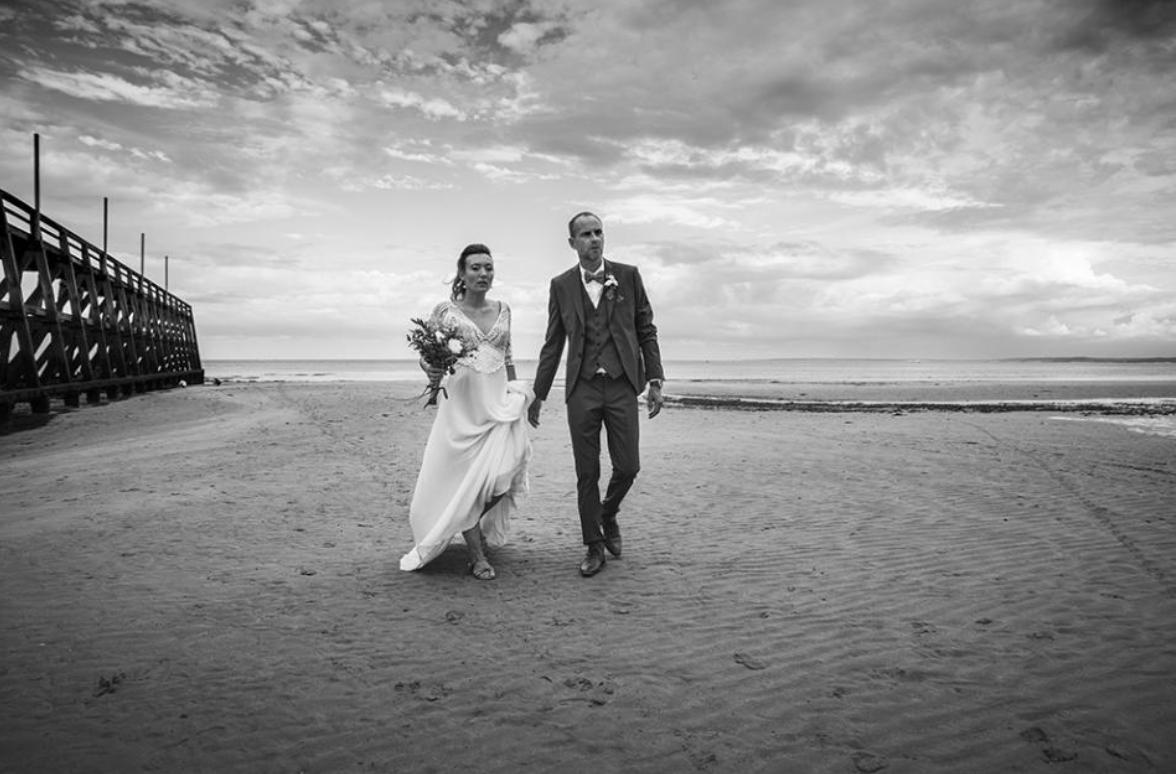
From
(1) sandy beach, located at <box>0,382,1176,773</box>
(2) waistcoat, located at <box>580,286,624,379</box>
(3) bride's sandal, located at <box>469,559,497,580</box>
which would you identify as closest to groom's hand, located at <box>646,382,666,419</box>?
(2) waistcoat, located at <box>580,286,624,379</box>

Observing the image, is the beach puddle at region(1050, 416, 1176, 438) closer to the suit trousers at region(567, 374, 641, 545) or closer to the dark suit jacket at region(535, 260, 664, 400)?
the dark suit jacket at region(535, 260, 664, 400)

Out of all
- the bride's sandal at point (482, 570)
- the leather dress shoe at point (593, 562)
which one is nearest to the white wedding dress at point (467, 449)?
the bride's sandal at point (482, 570)

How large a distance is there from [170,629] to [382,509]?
349 centimetres

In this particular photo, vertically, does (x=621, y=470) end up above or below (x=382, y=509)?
above

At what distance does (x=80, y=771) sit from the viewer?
2611mm

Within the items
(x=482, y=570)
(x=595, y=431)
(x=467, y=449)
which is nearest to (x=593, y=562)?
(x=482, y=570)

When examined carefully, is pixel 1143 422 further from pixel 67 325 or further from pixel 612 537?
pixel 67 325

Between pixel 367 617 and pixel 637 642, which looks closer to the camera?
pixel 637 642

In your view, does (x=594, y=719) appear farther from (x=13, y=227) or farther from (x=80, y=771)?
(x=13, y=227)

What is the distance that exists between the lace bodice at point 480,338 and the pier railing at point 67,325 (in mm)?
14392

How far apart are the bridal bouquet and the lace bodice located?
9 cm

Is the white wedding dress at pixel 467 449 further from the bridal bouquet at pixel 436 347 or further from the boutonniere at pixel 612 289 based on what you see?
the boutonniere at pixel 612 289

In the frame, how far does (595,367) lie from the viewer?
5129 millimetres

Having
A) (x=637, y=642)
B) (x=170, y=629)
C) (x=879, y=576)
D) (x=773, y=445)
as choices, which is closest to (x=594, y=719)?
(x=637, y=642)
